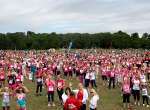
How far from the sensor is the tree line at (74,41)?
138250mm

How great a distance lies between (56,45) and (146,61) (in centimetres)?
9735

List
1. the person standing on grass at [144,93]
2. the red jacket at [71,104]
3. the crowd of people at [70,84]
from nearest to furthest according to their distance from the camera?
the red jacket at [71,104] < the crowd of people at [70,84] < the person standing on grass at [144,93]

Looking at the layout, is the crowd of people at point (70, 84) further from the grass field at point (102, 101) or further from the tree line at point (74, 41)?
the tree line at point (74, 41)

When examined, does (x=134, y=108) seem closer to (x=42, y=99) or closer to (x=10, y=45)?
(x=42, y=99)

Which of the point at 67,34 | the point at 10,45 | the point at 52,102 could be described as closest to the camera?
the point at 52,102

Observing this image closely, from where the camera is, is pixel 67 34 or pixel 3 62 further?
pixel 67 34

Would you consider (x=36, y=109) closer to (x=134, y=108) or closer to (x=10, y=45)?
(x=134, y=108)

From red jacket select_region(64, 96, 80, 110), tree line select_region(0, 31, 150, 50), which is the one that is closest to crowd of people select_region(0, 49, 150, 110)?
red jacket select_region(64, 96, 80, 110)

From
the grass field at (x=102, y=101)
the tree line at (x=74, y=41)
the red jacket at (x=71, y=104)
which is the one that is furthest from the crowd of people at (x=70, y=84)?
the tree line at (x=74, y=41)

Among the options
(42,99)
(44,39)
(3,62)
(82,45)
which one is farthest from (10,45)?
(42,99)

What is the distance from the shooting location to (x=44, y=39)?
477 feet

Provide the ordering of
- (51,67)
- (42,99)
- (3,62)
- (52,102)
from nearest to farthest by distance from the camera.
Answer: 1. (52,102)
2. (42,99)
3. (51,67)
4. (3,62)

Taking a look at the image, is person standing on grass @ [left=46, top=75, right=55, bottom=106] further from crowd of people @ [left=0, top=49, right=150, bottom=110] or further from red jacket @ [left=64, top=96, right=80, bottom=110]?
red jacket @ [left=64, top=96, right=80, bottom=110]

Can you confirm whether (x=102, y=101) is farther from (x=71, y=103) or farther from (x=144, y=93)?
(x=71, y=103)
